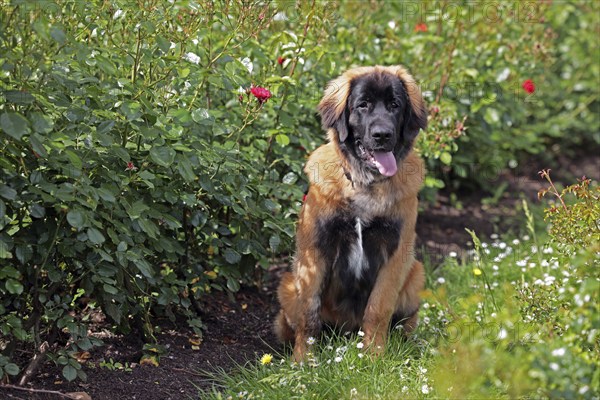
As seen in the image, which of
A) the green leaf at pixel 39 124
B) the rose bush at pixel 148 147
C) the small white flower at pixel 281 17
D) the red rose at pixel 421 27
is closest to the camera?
the green leaf at pixel 39 124

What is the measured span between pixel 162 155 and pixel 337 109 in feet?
Result: 3.47

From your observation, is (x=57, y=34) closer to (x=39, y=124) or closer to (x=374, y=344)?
(x=39, y=124)

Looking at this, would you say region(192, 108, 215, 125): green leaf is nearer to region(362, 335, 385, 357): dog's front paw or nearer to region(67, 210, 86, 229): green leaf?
region(67, 210, 86, 229): green leaf

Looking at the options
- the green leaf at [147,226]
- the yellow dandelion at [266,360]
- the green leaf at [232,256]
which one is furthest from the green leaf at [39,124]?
the yellow dandelion at [266,360]

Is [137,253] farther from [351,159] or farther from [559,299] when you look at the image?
[559,299]

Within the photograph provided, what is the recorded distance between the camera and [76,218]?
10.9ft

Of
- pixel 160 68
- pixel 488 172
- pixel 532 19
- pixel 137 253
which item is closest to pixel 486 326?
pixel 137 253

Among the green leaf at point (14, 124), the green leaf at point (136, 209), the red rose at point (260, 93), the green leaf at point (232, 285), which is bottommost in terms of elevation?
the green leaf at point (232, 285)

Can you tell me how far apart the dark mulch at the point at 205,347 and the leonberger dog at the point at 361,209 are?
0.39m

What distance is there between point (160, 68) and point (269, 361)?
60.2 inches

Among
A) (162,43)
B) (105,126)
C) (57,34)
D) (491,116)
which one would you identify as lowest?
(491,116)

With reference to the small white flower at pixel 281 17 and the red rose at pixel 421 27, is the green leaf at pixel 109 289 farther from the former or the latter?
the red rose at pixel 421 27

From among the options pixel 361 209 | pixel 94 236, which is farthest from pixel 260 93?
pixel 94 236

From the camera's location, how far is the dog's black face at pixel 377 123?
4.16 metres
